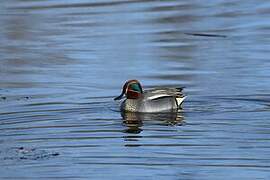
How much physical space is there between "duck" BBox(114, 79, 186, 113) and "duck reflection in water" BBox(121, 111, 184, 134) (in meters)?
0.11

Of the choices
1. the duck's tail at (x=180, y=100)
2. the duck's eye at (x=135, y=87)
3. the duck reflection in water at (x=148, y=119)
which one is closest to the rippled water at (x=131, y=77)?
the duck reflection in water at (x=148, y=119)

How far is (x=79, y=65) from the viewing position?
1906cm

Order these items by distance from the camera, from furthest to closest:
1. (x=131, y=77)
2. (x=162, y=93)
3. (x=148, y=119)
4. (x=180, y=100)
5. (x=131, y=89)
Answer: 1. (x=131, y=77)
2. (x=131, y=89)
3. (x=162, y=93)
4. (x=180, y=100)
5. (x=148, y=119)

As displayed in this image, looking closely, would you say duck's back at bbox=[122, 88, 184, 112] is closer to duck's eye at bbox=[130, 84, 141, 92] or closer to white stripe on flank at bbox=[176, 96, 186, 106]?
white stripe on flank at bbox=[176, 96, 186, 106]

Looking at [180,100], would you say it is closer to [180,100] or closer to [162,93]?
[180,100]

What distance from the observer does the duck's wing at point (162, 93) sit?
15994mm

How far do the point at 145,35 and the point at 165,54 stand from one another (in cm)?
223

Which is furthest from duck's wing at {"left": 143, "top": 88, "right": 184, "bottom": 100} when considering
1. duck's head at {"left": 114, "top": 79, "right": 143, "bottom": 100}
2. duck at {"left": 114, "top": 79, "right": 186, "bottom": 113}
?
duck's head at {"left": 114, "top": 79, "right": 143, "bottom": 100}

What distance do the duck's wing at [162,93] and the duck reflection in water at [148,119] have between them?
0.22 m

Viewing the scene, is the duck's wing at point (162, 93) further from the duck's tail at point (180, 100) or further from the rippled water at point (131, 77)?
the rippled water at point (131, 77)

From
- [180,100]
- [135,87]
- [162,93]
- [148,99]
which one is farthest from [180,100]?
[135,87]

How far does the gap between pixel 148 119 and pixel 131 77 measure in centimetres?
249

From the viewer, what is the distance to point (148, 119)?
1566cm

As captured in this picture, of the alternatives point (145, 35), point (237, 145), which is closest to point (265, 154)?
point (237, 145)
